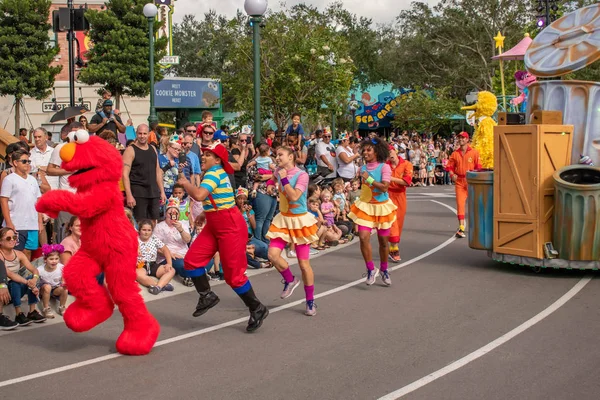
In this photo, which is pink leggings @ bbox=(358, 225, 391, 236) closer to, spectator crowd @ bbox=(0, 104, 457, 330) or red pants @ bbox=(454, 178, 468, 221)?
spectator crowd @ bbox=(0, 104, 457, 330)

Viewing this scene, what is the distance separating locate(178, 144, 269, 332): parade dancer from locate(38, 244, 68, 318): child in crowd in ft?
6.02

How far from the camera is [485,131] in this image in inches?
629

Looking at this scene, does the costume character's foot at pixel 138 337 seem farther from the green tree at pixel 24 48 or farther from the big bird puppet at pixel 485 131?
the green tree at pixel 24 48

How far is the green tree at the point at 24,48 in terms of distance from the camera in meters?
29.2

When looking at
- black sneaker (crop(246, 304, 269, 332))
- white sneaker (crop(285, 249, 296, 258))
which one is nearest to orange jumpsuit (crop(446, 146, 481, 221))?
white sneaker (crop(285, 249, 296, 258))

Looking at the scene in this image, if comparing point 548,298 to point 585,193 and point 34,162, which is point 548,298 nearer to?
point 585,193

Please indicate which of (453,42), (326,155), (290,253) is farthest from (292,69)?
(453,42)

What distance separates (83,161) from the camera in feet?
24.9

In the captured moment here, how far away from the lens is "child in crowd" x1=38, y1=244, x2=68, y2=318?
31.0 feet

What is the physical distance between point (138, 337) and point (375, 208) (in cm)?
433

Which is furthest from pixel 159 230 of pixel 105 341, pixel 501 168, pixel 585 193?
pixel 585 193

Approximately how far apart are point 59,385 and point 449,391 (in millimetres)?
3095

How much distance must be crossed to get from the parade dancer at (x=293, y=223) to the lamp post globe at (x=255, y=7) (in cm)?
604

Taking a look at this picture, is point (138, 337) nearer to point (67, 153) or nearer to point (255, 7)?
point (67, 153)
